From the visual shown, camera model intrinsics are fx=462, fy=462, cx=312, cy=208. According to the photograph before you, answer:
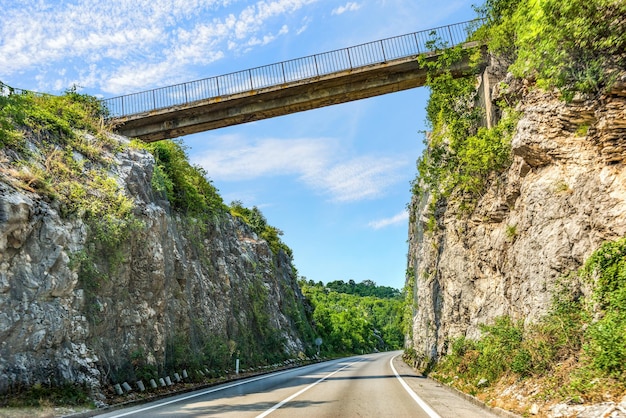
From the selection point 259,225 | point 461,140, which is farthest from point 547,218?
point 259,225

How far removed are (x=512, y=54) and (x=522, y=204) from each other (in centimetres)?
716

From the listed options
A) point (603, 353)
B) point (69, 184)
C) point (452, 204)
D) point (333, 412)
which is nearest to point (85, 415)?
point (333, 412)

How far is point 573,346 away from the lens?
10.3 metres

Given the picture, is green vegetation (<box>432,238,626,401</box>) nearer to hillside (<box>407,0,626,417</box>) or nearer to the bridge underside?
hillside (<box>407,0,626,417</box>)

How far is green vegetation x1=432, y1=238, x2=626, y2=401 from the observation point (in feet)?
27.2

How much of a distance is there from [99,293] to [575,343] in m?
13.2

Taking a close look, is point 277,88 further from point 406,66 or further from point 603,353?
point 603,353

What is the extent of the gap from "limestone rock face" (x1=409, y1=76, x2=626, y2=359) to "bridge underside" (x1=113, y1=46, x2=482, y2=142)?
24.0ft

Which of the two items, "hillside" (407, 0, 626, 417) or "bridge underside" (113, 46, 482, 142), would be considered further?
"bridge underside" (113, 46, 482, 142)

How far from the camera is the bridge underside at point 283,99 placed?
73.6ft

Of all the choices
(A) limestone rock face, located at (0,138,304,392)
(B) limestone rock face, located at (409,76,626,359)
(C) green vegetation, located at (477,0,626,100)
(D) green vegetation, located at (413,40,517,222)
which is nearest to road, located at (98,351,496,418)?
(A) limestone rock face, located at (0,138,304,392)

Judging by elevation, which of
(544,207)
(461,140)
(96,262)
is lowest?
(544,207)

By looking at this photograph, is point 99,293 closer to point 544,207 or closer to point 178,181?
point 178,181

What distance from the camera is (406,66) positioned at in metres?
22.4
